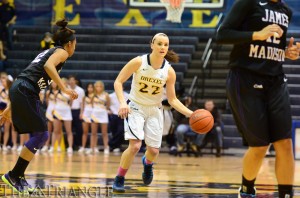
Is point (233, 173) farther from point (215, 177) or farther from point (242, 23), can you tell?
point (242, 23)

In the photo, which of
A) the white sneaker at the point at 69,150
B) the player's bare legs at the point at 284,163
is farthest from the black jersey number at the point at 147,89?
the white sneaker at the point at 69,150

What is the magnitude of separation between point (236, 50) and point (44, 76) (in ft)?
9.64

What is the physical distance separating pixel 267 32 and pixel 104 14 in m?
17.1

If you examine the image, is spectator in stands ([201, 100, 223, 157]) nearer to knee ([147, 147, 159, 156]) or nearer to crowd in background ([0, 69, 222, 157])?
crowd in background ([0, 69, 222, 157])

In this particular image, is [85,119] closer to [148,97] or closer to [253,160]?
[148,97]

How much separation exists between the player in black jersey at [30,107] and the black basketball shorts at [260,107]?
8.31 feet

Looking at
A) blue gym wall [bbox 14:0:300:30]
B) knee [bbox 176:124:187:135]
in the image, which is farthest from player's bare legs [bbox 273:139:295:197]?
blue gym wall [bbox 14:0:300:30]

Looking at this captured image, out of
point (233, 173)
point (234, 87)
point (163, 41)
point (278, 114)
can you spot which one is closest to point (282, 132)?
point (278, 114)

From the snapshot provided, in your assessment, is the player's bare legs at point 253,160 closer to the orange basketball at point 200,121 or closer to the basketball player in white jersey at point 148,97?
the orange basketball at point 200,121

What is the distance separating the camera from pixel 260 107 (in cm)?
618

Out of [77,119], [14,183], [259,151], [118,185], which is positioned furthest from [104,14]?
[259,151]

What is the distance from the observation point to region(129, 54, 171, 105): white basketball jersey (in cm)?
906

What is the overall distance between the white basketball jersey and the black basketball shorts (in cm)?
280

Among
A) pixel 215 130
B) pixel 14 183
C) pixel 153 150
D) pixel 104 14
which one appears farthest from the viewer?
pixel 104 14
